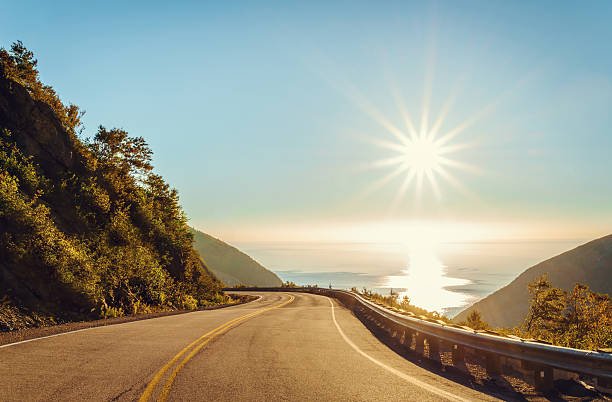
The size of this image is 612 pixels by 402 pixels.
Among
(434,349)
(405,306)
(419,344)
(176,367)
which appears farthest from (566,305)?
(176,367)

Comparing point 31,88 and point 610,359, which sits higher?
point 31,88

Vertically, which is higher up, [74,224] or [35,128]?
[35,128]

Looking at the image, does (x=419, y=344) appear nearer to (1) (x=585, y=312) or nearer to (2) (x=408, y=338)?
(2) (x=408, y=338)

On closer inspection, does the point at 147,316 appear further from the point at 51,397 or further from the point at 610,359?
the point at 610,359

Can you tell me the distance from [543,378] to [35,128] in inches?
975

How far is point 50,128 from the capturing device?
21891 mm

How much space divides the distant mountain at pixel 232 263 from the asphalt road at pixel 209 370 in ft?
565

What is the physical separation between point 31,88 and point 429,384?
28.0 meters

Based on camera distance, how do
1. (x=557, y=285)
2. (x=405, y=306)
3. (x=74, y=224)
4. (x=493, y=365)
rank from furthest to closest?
(x=557, y=285), (x=405, y=306), (x=74, y=224), (x=493, y=365)

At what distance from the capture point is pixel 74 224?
18.6m

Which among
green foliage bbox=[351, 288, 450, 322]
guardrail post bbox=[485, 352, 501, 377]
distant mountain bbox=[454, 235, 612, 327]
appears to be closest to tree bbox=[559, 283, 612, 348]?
green foliage bbox=[351, 288, 450, 322]

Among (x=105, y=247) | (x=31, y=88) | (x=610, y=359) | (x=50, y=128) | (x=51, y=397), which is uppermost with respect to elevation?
(x=31, y=88)

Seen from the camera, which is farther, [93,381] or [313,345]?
[313,345]

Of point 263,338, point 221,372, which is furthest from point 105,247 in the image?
point 221,372
